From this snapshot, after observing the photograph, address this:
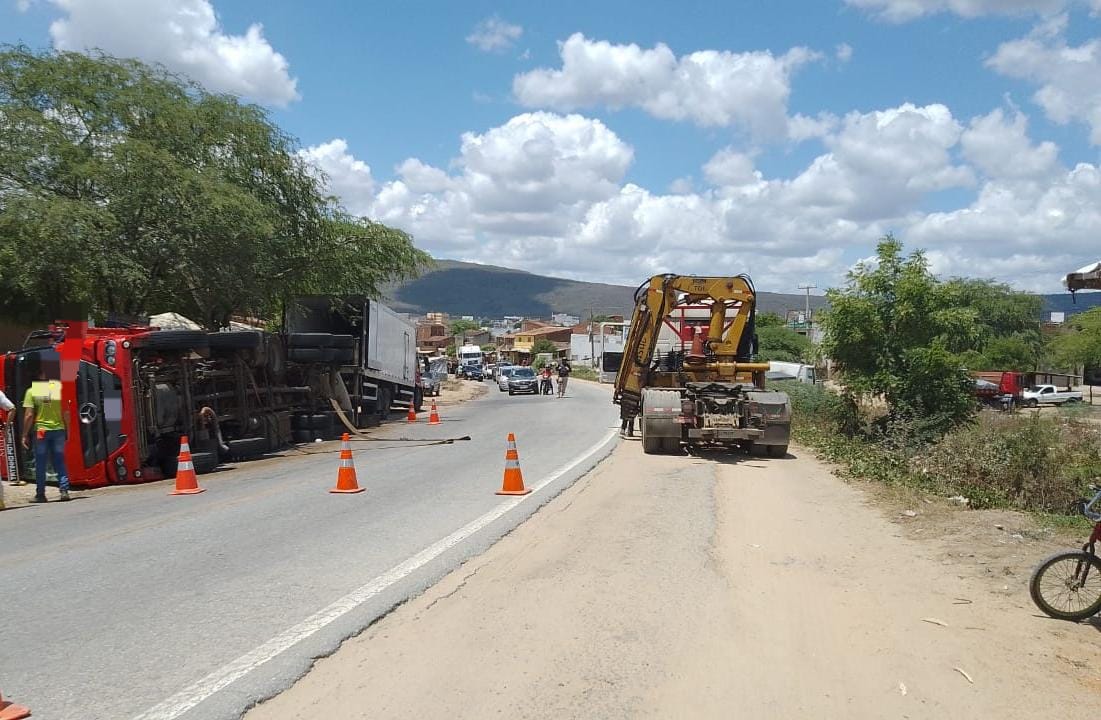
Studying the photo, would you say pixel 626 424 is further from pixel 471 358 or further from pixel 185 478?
pixel 471 358

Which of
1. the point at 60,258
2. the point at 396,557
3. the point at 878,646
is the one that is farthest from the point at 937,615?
the point at 60,258

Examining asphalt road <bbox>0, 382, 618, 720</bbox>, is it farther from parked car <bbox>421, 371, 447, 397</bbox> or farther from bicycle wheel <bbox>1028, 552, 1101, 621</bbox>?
parked car <bbox>421, 371, 447, 397</bbox>

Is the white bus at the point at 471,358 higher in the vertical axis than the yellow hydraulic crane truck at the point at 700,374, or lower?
lower

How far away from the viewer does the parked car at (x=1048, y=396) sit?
47.7m

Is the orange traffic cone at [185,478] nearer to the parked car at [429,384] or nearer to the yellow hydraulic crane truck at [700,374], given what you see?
the yellow hydraulic crane truck at [700,374]

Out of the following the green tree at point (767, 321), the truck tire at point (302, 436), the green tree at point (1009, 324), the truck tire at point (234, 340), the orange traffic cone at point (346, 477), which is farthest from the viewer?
the green tree at point (767, 321)

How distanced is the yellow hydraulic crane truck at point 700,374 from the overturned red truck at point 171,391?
23.2 feet

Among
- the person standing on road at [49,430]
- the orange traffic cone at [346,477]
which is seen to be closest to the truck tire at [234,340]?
the person standing on road at [49,430]

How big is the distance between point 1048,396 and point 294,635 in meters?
53.5

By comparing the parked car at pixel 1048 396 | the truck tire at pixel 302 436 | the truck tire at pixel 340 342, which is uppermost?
the truck tire at pixel 340 342

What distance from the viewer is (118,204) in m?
16.8

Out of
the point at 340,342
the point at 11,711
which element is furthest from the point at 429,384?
the point at 11,711

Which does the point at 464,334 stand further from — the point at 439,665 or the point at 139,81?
the point at 439,665

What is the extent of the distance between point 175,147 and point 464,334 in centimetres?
17383
